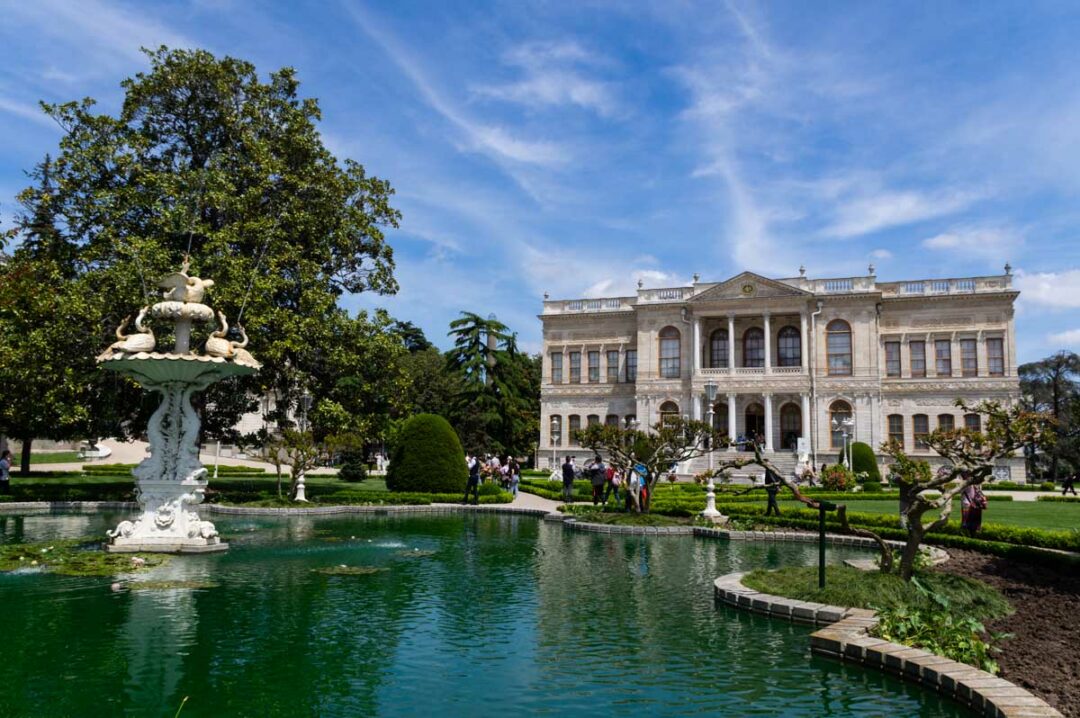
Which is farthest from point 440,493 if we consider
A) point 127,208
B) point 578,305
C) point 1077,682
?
point 578,305

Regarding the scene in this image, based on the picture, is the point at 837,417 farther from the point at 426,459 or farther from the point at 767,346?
the point at 426,459

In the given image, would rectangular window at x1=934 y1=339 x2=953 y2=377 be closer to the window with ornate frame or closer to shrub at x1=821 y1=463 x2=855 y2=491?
the window with ornate frame

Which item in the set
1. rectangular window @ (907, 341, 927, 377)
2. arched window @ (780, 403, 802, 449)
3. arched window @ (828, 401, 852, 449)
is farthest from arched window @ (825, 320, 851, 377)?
rectangular window @ (907, 341, 927, 377)

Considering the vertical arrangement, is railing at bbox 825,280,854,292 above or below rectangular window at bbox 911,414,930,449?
above

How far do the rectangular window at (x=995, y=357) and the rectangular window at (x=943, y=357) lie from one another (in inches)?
70.2

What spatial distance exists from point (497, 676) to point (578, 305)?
4401 centimetres

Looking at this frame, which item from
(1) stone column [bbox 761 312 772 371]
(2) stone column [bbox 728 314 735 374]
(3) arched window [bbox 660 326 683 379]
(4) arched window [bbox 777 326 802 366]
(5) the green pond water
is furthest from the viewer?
(3) arched window [bbox 660 326 683 379]

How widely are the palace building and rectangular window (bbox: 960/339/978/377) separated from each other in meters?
0.05

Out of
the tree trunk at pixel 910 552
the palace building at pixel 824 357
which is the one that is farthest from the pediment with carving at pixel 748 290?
the tree trunk at pixel 910 552

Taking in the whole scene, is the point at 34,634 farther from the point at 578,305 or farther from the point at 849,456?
the point at 578,305

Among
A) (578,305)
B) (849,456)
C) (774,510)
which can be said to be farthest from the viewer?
(578,305)

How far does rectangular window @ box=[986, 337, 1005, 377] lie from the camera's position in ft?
137

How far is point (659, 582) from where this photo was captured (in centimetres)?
1085

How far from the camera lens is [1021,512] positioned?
818 inches
